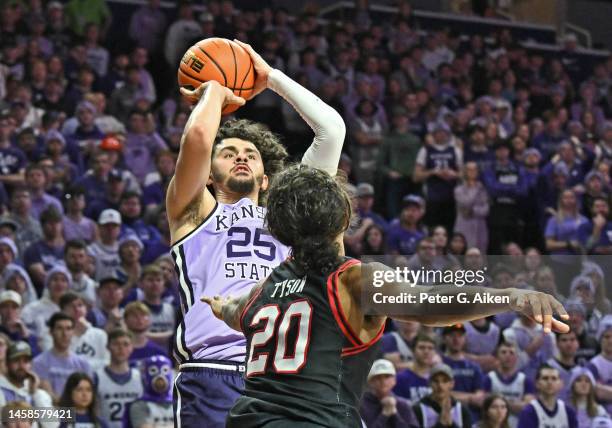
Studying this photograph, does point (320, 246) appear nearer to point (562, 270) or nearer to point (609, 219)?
point (562, 270)

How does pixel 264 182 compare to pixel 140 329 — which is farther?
pixel 140 329

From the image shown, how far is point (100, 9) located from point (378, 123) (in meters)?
4.02

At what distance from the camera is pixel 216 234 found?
495 centimetres

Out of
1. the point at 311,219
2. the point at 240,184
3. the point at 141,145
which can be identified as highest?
the point at 141,145

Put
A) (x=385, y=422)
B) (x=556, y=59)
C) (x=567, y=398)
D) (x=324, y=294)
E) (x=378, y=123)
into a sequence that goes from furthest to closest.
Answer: (x=556, y=59) → (x=378, y=123) → (x=567, y=398) → (x=385, y=422) → (x=324, y=294)

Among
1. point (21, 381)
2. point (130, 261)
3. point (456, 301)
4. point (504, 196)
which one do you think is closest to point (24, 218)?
point (130, 261)

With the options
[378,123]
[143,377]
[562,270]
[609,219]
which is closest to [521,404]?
[562,270]

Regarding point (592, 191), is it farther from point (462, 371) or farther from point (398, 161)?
point (462, 371)

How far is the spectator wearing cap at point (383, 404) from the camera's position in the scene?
9117 millimetres

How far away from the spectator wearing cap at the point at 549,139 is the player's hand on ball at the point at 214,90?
1088cm

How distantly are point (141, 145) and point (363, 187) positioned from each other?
251 cm

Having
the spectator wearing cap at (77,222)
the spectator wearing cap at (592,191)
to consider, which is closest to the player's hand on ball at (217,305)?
the spectator wearing cap at (77,222)

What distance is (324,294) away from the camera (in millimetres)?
3621

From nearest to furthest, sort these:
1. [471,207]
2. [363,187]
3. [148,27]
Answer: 1. [363,187]
2. [471,207]
3. [148,27]
